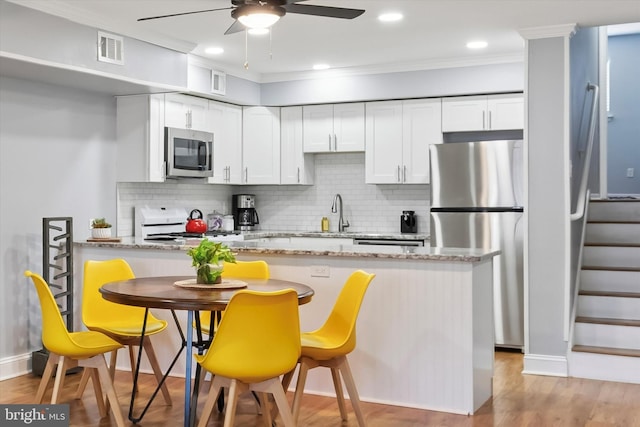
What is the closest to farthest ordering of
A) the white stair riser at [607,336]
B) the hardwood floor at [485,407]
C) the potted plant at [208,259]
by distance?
1. the potted plant at [208,259]
2. the hardwood floor at [485,407]
3. the white stair riser at [607,336]

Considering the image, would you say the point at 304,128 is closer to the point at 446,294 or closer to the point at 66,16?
the point at 66,16

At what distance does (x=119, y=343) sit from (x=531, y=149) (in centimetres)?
315

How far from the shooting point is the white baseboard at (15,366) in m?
4.96

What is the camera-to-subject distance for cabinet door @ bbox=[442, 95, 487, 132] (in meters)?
6.45

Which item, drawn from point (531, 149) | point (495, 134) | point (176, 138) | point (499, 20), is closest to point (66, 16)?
point (176, 138)

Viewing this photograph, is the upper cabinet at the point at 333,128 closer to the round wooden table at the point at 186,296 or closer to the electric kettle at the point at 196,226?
the electric kettle at the point at 196,226

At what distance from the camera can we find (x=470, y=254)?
407 cm

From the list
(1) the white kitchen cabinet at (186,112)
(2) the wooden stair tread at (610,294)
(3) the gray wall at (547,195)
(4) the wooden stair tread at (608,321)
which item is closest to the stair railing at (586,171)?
(3) the gray wall at (547,195)

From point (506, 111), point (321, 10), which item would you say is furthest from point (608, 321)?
point (321, 10)

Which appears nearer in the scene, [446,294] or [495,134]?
[446,294]

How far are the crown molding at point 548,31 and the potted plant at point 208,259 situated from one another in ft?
9.38

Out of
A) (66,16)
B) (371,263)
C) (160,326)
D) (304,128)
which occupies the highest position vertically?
(66,16)

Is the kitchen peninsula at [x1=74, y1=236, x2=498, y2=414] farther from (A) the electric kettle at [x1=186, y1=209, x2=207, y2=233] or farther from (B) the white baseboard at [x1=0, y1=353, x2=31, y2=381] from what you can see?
(A) the electric kettle at [x1=186, y1=209, x2=207, y2=233]

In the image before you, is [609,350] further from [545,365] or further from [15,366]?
[15,366]
